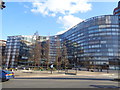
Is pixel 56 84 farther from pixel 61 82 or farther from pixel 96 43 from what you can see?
pixel 96 43

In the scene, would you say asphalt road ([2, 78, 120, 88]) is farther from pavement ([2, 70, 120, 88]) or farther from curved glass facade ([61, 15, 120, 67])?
curved glass facade ([61, 15, 120, 67])

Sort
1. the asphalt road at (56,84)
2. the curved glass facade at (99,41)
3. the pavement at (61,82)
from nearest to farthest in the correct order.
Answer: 1. the asphalt road at (56,84)
2. the pavement at (61,82)
3. the curved glass facade at (99,41)

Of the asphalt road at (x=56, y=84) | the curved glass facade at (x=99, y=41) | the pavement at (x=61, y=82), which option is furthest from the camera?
the curved glass facade at (x=99, y=41)

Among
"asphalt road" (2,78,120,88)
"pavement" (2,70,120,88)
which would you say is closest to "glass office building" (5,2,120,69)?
"pavement" (2,70,120,88)

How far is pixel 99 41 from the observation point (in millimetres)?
94375

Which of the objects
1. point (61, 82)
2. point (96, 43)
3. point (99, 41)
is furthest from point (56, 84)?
point (96, 43)

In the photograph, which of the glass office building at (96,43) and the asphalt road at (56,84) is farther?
the glass office building at (96,43)

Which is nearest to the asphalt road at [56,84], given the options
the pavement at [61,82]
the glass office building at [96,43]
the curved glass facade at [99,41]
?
the pavement at [61,82]

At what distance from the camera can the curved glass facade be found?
298 ft

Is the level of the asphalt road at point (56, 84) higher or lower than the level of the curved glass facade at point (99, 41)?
lower

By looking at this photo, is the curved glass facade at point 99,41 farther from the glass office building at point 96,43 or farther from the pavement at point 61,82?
the pavement at point 61,82

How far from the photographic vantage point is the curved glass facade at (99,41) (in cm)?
9069

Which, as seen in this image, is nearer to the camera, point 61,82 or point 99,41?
point 61,82

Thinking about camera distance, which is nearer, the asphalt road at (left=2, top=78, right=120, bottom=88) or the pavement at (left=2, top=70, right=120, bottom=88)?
the asphalt road at (left=2, top=78, right=120, bottom=88)
